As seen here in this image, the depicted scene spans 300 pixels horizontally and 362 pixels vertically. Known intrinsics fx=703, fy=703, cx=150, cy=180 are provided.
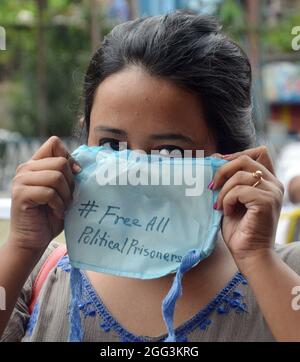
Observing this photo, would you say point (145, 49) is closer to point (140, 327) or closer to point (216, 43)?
point (216, 43)

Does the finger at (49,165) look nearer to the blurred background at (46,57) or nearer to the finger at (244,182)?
the finger at (244,182)

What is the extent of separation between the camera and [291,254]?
1.58m

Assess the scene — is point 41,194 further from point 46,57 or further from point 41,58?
point 46,57

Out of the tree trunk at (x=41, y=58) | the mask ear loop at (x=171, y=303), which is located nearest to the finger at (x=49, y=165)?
the mask ear loop at (x=171, y=303)

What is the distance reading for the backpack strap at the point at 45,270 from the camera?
1614 mm

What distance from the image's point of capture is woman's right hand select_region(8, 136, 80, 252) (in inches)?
57.0

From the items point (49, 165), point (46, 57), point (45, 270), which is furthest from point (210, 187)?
point (46, 57)

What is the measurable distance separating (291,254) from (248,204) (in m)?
0.24

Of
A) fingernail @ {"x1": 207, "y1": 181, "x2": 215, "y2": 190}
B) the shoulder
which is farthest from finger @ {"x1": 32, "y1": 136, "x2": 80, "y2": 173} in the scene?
the shoulder

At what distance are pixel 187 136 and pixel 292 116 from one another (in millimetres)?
19257

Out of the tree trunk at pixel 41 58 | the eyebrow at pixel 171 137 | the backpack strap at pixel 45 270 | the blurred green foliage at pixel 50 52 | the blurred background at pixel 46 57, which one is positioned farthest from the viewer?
the blurred green foliage at pixel 50 52

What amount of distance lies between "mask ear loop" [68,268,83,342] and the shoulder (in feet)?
1.49

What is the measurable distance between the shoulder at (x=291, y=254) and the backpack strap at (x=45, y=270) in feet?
1.66

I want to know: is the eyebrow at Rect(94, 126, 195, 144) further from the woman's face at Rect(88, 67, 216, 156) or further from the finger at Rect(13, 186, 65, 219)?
the finger at Rect(13, 186, 65, 219)
